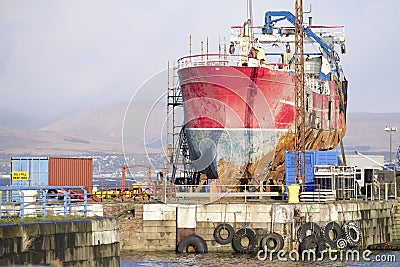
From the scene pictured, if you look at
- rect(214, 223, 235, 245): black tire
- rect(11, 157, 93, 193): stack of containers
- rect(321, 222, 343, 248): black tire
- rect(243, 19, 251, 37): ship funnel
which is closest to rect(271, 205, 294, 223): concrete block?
rect(321, 222, 343, 248): black tire

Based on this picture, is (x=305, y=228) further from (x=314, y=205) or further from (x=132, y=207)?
(x=132, y=207)

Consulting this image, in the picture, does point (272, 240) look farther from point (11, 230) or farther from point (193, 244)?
point (11, 230)

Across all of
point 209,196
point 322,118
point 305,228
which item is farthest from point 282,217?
point 322,118

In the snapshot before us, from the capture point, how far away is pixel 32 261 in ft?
85.3

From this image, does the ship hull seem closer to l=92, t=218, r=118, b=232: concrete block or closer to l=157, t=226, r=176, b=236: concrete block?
l=157, t=226, r=176, b=236: concrete block

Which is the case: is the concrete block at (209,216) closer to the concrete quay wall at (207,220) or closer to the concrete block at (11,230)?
the concrete quay wall at (207,220)

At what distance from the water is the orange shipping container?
1281 centimetres

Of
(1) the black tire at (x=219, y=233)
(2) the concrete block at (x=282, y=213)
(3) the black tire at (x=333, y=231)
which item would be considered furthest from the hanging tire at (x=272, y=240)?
(3) the black tire at (x=333, y=231)

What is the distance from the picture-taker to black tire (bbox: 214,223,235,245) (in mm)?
44094

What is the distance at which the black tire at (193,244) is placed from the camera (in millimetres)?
43875

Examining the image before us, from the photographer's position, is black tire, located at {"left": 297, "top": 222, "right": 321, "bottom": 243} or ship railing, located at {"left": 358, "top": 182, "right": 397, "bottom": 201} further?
ship railing, located at {"left": 358, "top": 182, "right": 397, "bottom": 201}

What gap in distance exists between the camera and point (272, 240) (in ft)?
145

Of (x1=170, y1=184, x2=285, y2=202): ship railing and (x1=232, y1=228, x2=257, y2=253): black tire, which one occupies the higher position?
(x1=170, y1=184, x2=285, y2=202): ship railing

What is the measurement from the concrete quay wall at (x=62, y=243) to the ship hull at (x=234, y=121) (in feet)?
87.5
